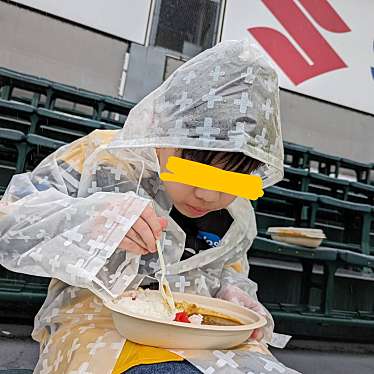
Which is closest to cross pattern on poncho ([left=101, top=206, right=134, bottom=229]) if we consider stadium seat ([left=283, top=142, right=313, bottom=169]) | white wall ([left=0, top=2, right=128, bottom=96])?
stadium seat ([left=283, top=142, right=313, bottom=169])

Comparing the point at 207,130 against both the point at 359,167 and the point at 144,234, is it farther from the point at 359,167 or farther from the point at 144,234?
the point at 359,167

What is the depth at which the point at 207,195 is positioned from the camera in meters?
0.47

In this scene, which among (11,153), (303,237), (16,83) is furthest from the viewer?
(16,83)

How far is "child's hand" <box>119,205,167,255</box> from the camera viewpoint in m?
0.43

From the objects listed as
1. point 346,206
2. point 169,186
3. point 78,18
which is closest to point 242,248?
point 169,186

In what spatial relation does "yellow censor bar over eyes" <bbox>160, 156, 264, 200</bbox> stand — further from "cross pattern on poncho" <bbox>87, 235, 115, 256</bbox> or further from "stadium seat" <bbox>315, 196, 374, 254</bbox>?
"stadium seat" <bbox>315, 196, 374, 254</bbox>

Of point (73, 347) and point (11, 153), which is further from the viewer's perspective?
point (11, 153)

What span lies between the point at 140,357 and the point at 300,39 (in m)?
3.12

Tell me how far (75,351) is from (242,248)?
314 mm

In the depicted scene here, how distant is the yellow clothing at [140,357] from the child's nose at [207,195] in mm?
182

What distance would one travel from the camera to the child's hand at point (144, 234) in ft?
1.41

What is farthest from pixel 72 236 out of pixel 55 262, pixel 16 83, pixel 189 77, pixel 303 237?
pixel 16 83

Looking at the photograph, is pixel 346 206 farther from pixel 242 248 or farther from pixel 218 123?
pixel 218 123

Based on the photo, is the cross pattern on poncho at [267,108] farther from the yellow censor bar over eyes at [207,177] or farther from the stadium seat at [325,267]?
the stadium seat at [325,267]
